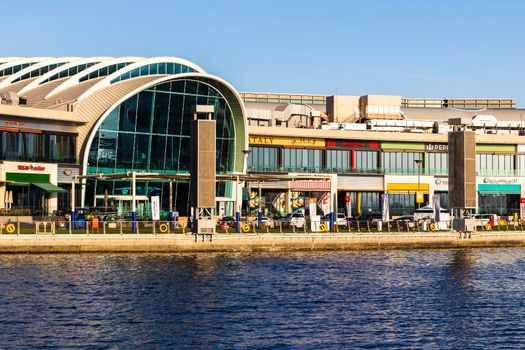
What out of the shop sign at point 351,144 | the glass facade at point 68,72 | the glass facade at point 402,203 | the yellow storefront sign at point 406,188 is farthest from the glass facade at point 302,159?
the glass facade at point 68,72

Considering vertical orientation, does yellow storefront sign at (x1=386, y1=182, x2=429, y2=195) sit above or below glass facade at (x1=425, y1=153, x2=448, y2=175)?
below

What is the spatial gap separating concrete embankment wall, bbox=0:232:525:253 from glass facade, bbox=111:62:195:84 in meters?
38.5

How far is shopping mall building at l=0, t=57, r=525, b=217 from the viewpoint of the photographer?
353ft

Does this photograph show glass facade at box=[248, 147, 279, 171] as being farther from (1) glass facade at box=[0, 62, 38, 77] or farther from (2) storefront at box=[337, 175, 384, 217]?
(1) glass facade at box=[0, 62, 38, 77]

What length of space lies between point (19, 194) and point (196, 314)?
60.2 meters

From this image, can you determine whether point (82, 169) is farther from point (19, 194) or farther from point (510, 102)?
point (510, 102)

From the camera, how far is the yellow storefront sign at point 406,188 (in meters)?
137

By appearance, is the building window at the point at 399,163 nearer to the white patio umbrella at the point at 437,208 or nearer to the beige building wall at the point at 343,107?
the beige building wall at the point at 343,107

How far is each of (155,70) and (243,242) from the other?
40204 mm

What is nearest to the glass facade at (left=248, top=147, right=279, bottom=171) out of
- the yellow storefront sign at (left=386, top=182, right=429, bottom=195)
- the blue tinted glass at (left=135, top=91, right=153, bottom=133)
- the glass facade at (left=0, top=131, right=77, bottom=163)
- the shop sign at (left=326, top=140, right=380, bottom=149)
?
the shop sign at (left=326, top=140, right=380, bottom=149)

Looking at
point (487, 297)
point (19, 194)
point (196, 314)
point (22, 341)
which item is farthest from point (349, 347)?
point (19, 194)

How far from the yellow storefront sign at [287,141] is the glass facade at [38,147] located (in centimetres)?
2797

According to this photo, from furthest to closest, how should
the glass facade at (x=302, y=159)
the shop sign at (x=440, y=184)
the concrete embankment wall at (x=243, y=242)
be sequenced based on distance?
the shop sign at (x=440, y=184) → the glass facade at (x=302, y=159) → the concrete embankment wall at (x=243, y=242)

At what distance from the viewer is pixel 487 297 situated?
5609 centimetres
